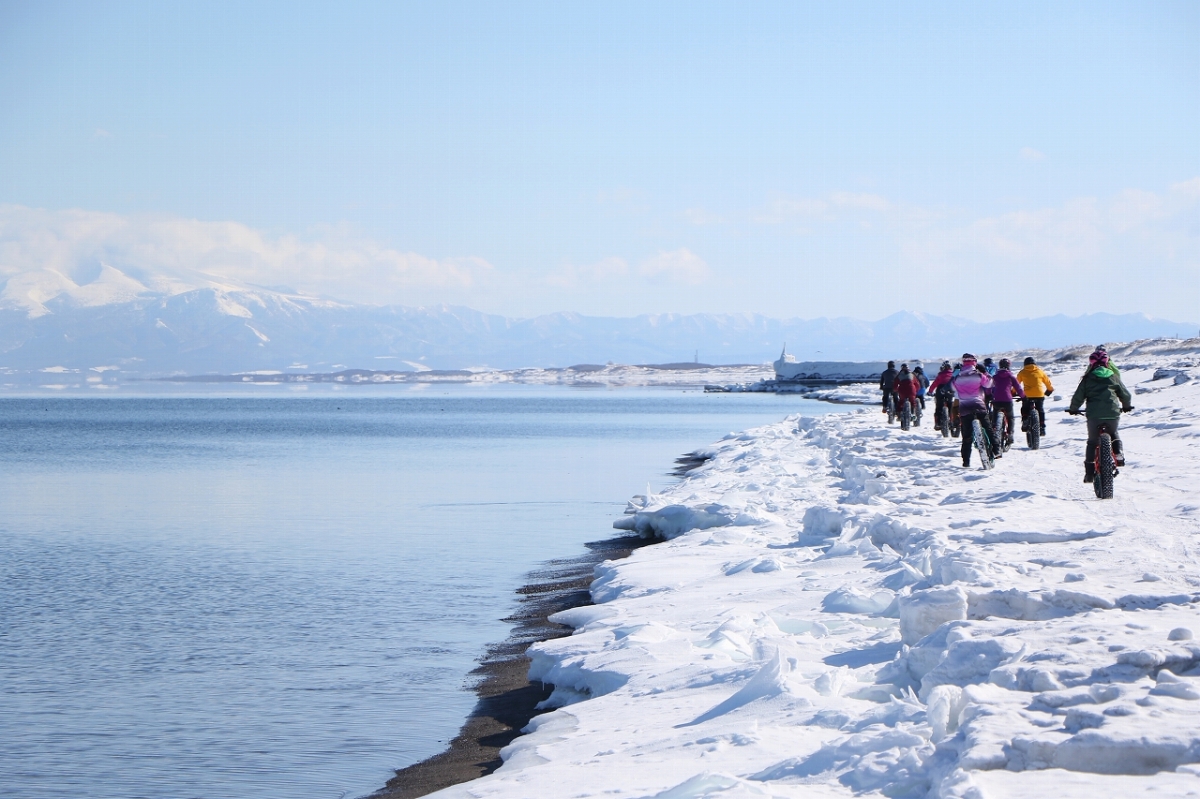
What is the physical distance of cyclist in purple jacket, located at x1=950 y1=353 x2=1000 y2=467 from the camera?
1975 cm

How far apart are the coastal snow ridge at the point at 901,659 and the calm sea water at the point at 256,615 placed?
1.83 m

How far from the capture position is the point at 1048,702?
6.24 m

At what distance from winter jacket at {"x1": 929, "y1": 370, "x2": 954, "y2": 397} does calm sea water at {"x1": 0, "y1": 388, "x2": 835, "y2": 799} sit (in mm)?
7595

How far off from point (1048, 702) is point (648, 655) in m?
4.34

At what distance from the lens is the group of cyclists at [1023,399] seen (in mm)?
14695

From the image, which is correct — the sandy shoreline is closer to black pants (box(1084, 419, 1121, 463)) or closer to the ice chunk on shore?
the ice chunk on shore

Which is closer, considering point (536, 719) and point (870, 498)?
point (536, 719)

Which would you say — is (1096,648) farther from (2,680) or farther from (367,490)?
(367,490)

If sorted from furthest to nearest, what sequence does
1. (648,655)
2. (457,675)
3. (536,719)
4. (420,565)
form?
(420,565), (457,675), (648,655), (536,719)

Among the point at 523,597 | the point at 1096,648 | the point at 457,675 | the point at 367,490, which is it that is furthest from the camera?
the point at 367,490

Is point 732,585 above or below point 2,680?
above

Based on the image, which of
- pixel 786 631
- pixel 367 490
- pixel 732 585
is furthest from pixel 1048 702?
pixel 367 490

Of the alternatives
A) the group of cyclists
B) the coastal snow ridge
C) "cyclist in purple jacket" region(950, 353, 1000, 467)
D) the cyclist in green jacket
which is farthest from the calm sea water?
the cyclist in green jacket

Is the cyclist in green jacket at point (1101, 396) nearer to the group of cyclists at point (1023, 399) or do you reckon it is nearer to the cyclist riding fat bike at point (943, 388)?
the group of cyclists at point (1023, 399)
